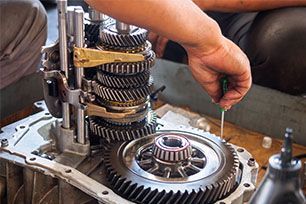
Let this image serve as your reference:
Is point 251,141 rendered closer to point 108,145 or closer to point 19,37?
point 108,145

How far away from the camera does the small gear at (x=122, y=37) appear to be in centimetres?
100

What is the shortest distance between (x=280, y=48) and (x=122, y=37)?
0.55 metres

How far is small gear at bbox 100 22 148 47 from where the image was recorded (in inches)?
39.4

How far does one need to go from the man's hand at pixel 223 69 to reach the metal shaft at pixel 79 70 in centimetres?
21

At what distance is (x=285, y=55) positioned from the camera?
139cm

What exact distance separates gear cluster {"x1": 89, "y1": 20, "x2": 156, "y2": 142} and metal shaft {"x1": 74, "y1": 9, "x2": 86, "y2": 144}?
2 cm

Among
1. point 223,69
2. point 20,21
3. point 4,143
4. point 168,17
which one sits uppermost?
point 168,17

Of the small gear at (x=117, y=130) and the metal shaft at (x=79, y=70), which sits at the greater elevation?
the metal shaft at (x=79, y=70)


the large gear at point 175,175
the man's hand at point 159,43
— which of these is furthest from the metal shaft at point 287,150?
the man's hand at point 159,43

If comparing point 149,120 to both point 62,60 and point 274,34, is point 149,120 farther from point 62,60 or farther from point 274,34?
point 274,34

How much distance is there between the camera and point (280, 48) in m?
1.38

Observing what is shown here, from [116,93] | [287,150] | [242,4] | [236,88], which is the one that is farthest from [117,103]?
[242,4]

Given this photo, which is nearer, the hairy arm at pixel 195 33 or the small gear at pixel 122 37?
the hairy arm at pixel 195 33

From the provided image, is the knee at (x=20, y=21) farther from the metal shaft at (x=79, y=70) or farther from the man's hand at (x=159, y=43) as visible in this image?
the metal shaft at (x=79, y=70)
